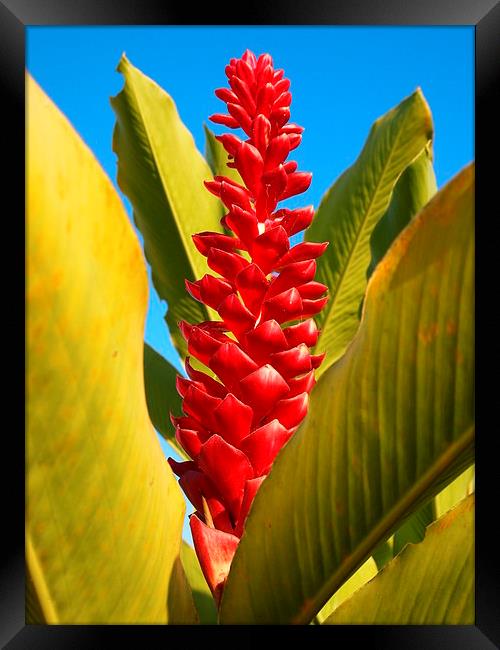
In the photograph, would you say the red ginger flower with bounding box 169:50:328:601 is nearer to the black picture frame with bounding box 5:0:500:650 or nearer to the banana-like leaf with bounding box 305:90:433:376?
the black picture frame with bounding box 5:0:500:650

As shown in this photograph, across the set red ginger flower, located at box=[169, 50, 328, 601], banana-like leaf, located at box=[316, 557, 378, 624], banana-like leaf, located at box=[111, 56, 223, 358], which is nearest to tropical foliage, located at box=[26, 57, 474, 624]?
red ginger flower, located at box=[169, 50, 328, 601]

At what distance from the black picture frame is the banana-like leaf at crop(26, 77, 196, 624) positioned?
0.22 meters

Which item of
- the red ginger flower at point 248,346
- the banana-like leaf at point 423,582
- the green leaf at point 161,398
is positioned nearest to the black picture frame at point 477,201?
the banana-like leaf at point 423,582

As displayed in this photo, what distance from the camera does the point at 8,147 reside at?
979 mm

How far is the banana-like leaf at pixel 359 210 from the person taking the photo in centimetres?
139

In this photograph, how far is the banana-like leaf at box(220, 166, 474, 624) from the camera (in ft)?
1.82

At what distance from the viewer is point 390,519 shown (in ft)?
2.18

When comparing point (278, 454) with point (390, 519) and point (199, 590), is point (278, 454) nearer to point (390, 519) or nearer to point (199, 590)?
point (390, 519)

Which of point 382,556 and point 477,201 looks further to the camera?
point 382,556

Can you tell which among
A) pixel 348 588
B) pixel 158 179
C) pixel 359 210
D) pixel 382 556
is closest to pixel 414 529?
pixel 382 556

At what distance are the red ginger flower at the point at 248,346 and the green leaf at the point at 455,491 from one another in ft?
1.95

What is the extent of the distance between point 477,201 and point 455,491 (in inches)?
26.3

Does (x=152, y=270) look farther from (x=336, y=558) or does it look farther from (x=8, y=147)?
(x=336, y=558)

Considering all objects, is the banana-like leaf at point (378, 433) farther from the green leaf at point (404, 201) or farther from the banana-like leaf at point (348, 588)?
the green leaf at point (404, 201)
